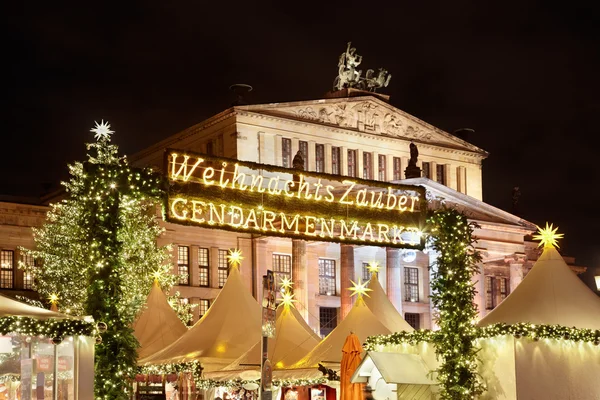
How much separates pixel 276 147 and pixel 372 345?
1328 inches

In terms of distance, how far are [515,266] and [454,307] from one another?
42139 millimetres

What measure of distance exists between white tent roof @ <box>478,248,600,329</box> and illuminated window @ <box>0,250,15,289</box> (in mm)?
37542

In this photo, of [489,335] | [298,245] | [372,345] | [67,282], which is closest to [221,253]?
[298,245]

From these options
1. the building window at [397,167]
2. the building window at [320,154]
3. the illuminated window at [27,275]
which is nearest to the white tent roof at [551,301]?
the building window at [320,154]

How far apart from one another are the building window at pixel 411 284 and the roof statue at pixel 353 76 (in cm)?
1122

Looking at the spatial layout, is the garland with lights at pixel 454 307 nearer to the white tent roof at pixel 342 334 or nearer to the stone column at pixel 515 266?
the white tent roof at pixel 342 334

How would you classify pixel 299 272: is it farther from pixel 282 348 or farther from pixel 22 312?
pixel 22 312

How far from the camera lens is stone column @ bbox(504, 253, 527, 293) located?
62719 mm

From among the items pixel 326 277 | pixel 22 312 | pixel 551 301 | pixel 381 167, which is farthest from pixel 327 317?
pixel 22 312

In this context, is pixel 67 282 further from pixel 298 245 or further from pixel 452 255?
pixel 452 255

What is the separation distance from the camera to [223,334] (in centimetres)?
3166

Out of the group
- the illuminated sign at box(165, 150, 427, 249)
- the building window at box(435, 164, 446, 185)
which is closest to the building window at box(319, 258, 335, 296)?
the building window at box(435, 164, 446, 185)

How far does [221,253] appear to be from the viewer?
5697 cm

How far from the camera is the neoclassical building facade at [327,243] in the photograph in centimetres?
5572
